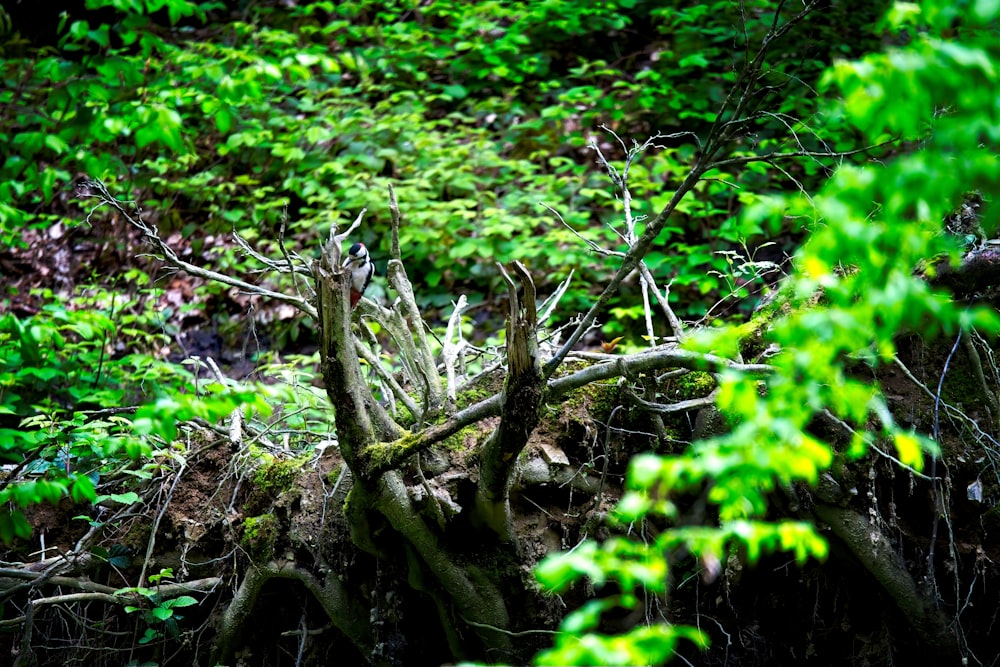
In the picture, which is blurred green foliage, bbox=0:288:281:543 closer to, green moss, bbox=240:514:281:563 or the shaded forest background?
the shaded forest background

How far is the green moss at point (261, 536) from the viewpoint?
315cm

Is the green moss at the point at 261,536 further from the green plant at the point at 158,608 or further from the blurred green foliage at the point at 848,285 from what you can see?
the blurred green foliage at the point at 848,285

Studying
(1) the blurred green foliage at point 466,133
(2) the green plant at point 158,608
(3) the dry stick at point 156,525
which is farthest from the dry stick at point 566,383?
(1) the blurred green foliage at point 466,133

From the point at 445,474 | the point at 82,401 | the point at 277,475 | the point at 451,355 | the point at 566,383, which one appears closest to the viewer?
the point at 566,383

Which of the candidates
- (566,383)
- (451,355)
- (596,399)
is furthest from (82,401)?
(566,383)

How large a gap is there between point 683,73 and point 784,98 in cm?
94

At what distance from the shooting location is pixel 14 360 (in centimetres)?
529

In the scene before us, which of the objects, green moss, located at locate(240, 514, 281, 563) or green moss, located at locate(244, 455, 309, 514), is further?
green moss, located at locate(244, 455, 309, 514)

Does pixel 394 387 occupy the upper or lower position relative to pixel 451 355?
lower

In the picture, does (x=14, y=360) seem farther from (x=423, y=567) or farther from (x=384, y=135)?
(x=423, y=567)

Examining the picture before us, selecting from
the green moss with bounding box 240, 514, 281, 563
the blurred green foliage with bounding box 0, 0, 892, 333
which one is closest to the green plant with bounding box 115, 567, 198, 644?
the green moss with bounding box 240, 514, 281, 563

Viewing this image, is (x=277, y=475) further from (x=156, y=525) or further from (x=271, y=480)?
(x=156, y=525)

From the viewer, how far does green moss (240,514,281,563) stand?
3.15m

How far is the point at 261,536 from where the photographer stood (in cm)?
318
